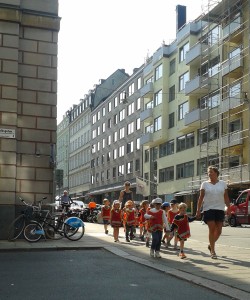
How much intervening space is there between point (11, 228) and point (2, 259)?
3282 mm

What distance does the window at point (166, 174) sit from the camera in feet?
175

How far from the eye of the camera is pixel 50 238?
14117 mm

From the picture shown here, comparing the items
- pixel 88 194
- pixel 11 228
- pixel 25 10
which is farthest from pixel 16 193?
pixel 88 194

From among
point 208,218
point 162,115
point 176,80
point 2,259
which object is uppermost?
point 176,80

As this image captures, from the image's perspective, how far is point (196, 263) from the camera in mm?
9422

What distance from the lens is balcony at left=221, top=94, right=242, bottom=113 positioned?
40.7 m

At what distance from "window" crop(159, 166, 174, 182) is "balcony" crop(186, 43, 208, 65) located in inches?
460

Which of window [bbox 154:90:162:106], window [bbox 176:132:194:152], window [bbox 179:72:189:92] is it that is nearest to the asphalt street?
window [bbox 176:132:194:152]

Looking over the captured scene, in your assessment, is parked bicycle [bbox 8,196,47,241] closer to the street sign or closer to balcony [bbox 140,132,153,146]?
the street sign

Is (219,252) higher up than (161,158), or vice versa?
(161,158)

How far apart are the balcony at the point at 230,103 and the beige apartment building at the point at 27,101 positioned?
27.6 meters

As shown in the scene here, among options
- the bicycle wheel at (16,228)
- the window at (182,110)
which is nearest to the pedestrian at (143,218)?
the bicycle wheel at (16,228)

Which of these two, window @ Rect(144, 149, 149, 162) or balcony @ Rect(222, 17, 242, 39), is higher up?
balcony @ Rect(222, 17, 242, 39)

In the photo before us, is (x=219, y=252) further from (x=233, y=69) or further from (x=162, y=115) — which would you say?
(x=162, y=115)
